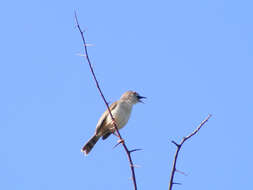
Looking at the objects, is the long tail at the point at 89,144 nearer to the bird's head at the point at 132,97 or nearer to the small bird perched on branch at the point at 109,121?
the small bird perched on branch at the point at 109,121

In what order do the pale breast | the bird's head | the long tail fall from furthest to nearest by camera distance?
the bird's head, the long tail, the pale breast

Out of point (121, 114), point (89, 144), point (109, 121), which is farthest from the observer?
point (89, 144)

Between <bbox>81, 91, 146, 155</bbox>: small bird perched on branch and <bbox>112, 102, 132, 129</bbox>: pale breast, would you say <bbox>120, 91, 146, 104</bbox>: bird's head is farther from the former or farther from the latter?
<bbox>112, 102, 132, 129</bbox>: pale breast

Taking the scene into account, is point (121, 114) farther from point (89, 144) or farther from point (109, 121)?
point (89, 144)

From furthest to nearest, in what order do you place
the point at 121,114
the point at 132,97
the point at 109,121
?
1. the point at 132,97
2. the point at 121,114
3. the point at 109,121

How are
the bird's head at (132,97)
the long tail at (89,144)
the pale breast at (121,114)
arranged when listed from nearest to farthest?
1. the pale breast at (121,114)
2. the long tail at (89,144)
3. the bird's head at (132,97)

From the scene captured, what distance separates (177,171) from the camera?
3305 mm

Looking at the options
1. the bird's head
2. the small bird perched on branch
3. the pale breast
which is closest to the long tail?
the small bird perched on branch

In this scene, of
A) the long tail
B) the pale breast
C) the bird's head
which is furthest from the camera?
the bird's head

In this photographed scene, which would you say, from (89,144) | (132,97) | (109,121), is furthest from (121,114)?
(132,97)

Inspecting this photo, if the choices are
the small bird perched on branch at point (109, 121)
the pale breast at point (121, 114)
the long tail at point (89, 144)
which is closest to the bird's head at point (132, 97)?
the small bird perched on branch at point (109, 121)

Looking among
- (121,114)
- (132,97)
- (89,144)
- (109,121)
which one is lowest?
(89,144)

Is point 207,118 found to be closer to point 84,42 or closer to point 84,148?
point 84,42

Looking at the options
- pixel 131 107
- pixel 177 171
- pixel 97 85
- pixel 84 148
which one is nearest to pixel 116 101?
pixel 131 107
